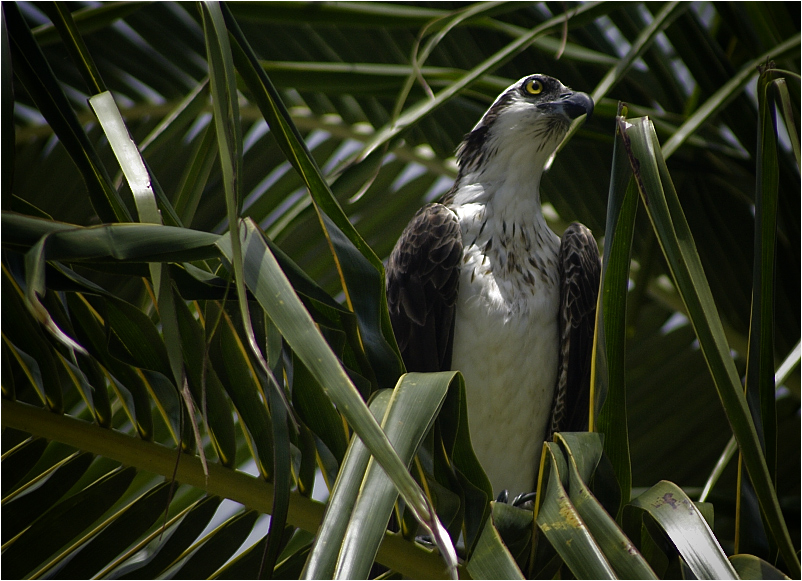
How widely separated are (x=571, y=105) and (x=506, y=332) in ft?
2.20

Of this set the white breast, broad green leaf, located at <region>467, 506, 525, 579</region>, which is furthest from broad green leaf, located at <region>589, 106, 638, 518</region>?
the white breast

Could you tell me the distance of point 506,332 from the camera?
164 cm

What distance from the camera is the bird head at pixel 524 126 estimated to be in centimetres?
188

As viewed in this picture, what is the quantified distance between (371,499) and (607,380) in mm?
409

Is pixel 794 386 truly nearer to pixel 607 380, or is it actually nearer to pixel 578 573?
pixel 607 380

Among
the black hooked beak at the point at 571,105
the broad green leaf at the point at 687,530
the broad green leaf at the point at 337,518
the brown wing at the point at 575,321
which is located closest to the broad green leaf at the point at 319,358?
the broad green leaf at the point at 337,518

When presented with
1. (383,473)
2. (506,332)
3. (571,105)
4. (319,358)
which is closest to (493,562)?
(383,473)

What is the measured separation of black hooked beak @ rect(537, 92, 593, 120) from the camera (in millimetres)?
1769

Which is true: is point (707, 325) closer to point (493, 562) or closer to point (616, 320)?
point (616, 320)

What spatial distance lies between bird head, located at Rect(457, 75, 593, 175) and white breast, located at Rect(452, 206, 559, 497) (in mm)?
230

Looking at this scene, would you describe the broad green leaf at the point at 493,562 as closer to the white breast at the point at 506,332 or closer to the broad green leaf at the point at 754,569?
the broad green leaf at the point at 754,569

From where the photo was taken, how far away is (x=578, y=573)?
24.3 inches

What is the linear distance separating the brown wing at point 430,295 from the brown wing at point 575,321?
287mm

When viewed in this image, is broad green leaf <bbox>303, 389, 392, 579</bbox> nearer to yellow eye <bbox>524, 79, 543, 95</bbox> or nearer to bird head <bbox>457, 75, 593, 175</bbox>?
bird head <bbox>457, 75, 593, 175</bbox>
